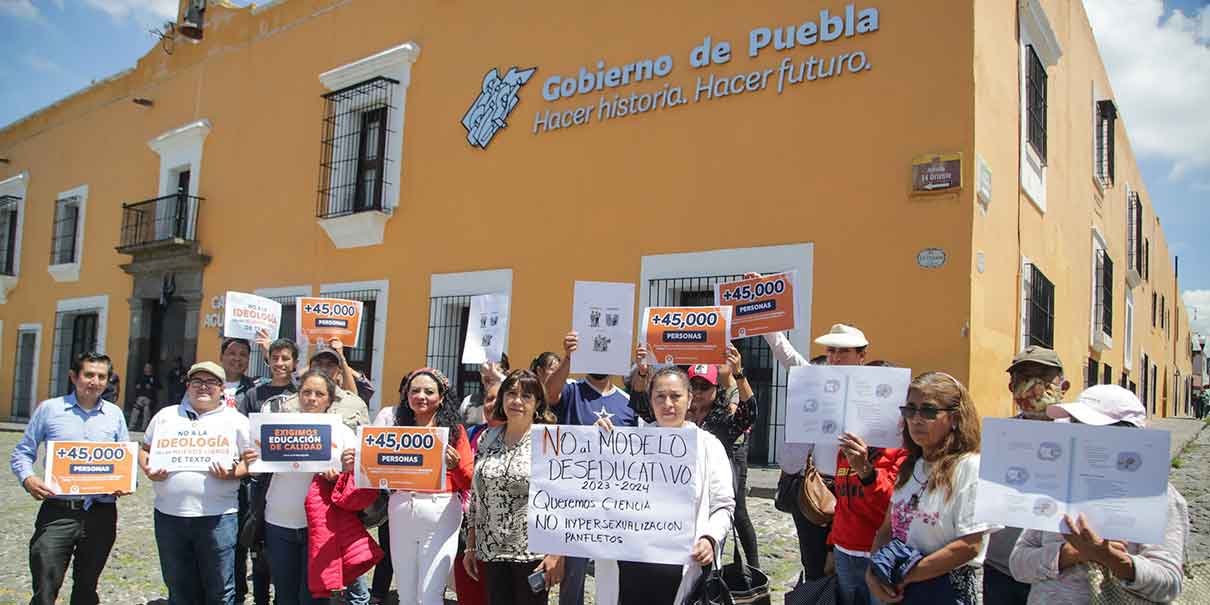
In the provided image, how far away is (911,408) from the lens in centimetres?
318

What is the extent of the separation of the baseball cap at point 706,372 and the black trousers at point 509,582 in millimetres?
1618

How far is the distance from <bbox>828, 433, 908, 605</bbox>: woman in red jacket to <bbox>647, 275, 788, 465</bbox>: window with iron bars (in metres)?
4.69

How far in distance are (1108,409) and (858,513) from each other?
110 cm

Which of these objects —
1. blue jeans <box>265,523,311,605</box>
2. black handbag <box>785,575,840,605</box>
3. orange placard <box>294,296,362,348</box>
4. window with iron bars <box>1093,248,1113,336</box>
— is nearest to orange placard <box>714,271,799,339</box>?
black handbag <box>785,575,840,605</box>

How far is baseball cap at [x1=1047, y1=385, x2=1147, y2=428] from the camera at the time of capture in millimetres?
2867

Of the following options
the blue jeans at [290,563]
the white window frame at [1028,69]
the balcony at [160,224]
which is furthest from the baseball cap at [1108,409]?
the balcony at [160,224]

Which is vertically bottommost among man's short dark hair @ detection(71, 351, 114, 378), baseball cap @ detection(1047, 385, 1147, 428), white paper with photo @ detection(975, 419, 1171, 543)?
white paper with photo @ detection(975, 419, 1171, 543)

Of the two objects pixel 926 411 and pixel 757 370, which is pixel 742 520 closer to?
pixel 926 411

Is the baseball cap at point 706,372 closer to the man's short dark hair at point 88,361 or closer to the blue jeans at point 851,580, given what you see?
the blue jeans at point 851,580

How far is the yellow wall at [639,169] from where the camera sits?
7930mm

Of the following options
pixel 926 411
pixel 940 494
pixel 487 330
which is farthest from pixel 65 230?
pixel 940 494

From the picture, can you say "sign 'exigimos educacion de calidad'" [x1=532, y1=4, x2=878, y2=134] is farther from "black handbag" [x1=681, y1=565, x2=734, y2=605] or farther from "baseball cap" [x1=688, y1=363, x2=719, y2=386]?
"black handbag" [x1=681, y1=565, x2=734, y2=605]

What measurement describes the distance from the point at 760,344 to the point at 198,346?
10844 mm

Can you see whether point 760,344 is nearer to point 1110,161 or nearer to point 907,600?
point 907,600
